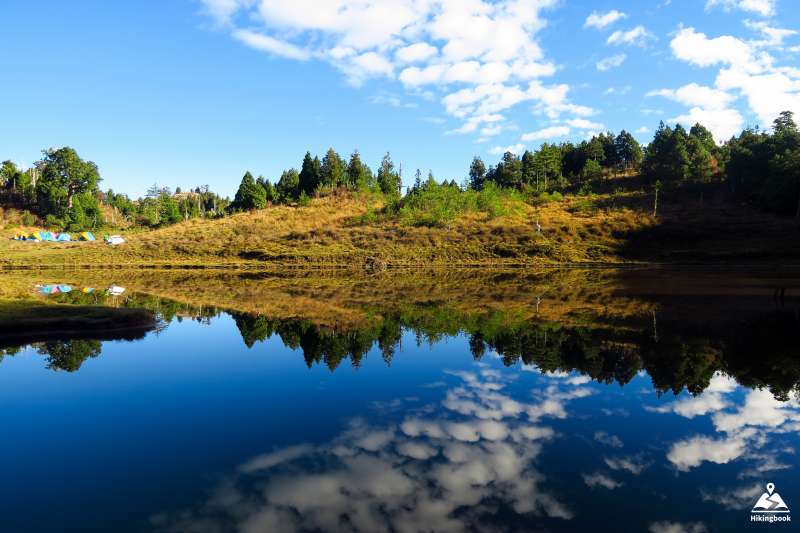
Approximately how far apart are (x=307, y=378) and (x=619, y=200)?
132 meters

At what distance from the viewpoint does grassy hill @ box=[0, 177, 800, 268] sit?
85.8 m

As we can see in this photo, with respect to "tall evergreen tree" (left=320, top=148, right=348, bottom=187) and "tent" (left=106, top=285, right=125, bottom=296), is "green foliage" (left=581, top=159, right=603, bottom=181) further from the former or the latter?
"tent" (left=106, top=285, right=125, bottom=296)

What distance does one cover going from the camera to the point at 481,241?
99.2 m

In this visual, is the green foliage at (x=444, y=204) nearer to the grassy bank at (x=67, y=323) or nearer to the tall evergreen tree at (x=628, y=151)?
the tall evergreen tree at (x=628, y=151)

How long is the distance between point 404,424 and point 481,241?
3470 inches

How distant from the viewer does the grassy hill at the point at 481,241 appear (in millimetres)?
85750

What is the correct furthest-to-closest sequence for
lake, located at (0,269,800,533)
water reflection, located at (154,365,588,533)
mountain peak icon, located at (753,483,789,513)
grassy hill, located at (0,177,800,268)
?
1. grassy hill, located at (0,177,800,268)
2. lake, located at (0,269,800,533)
3. mountain peak icon, located at (753,483,789,513)
4. water reflection, located at (154,365,588,533)

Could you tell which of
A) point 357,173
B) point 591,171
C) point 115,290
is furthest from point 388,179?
point 115,290

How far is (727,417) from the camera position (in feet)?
45.5

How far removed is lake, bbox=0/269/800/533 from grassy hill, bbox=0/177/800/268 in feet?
202

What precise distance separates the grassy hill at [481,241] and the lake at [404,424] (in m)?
61.6

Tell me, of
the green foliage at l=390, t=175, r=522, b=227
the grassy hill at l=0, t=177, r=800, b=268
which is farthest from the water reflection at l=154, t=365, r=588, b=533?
the green foliage at l=390, t=175, r=522, b=227

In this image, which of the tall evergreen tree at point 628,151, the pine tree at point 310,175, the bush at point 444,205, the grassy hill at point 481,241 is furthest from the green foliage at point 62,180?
the tall evergreen tree at point 628,151

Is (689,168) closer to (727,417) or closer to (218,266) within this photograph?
(218,266)
